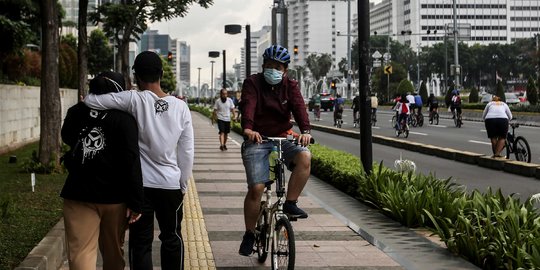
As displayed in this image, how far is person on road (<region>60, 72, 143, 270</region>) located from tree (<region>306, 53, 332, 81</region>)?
160 metres

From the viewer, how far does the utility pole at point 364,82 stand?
36.1ft

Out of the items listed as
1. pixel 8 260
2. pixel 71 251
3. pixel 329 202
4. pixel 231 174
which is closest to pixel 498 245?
pixel 71 251

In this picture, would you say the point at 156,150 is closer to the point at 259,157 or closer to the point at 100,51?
the point at 259,157

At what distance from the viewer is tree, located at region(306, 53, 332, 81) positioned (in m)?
165

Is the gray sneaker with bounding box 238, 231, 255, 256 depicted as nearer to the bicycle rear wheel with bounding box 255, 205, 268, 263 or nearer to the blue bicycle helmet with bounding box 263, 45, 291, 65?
the bicycle rear wheel with bounding box 255, 205, 268, 263

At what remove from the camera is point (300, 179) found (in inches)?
226

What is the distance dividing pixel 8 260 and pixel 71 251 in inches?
80.6

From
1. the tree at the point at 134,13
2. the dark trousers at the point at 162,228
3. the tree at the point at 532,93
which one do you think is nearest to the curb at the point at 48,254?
the dark trousers at the point at 162,228

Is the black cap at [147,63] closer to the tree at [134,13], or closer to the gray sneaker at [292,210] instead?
the gray sneaker at [292,210]

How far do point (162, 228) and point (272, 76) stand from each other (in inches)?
64.4

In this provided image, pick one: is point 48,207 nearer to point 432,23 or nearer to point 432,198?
point 432,198

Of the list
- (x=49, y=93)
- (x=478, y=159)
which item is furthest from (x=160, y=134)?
(x=478, y=159)

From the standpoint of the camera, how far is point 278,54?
5.80 meters

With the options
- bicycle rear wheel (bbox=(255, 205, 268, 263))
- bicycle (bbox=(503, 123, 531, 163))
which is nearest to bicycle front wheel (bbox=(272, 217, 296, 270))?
bicycle rear wheel (bbox=(255, 205, 268, 263))
